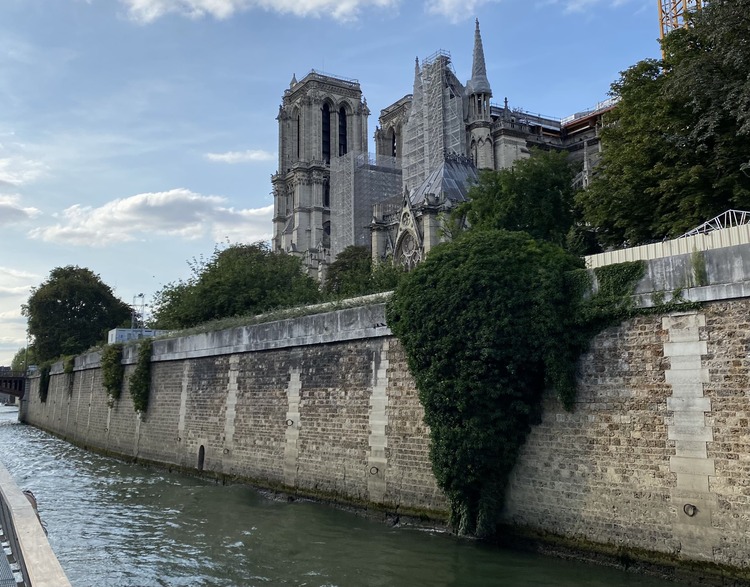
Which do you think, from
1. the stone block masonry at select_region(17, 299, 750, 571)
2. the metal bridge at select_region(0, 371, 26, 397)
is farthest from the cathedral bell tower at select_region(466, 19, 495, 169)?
the metal bridge at select_region(0, 371, 26, 397)

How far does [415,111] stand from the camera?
58594mm

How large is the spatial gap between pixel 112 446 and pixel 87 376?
7297 millimetres

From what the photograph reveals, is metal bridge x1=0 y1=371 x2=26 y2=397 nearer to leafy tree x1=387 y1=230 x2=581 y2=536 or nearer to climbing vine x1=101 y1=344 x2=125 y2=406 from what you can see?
climbing vine x1=101 y1=344 x2=125 y2=406

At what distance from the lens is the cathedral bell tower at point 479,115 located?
183 ft

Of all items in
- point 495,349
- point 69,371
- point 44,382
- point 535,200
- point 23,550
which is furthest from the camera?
point 44,382

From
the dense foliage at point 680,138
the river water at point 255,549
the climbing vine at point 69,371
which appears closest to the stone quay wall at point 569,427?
the river water at point 255,549

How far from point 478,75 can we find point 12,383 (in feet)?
163

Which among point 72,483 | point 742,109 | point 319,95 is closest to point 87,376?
point 72,483

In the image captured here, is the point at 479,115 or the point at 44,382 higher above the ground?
the point at 479,115

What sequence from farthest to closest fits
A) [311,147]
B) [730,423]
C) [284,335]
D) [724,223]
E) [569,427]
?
[311,147], [284,335], [724,223], [569,427], [730,423]

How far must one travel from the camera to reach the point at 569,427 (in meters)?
10.9

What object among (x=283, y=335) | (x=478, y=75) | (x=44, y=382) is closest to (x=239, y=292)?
(x=283, y=335)

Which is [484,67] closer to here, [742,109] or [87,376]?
[87,376]

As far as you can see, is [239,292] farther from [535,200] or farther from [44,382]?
[44,382]
